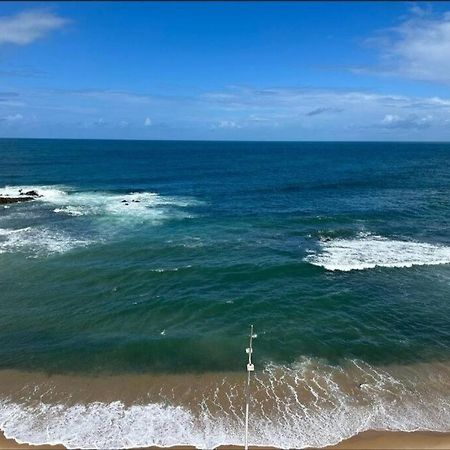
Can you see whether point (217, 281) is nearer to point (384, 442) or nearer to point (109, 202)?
point (384, 442)

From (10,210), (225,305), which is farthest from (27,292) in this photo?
(10,210)

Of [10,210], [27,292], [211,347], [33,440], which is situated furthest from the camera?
[10,210]

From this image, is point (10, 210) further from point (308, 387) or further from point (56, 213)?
point (308, 387)

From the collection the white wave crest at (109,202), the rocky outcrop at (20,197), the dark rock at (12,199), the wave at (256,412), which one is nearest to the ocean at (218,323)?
the wave at (256,412)

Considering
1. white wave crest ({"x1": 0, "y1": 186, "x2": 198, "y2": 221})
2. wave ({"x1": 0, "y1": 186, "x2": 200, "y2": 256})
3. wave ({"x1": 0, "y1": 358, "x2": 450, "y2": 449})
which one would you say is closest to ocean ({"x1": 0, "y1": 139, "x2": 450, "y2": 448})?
wave ({"x1": 0, "y1": 358, "x2": 450, "y2": 449})

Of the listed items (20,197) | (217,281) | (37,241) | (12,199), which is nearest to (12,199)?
(12,199)

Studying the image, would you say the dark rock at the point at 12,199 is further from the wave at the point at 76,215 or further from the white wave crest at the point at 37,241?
the white wave crest at the point at 37,241

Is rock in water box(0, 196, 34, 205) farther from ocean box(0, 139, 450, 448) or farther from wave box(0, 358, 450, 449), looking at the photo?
wave box(0, 358, 450, 449)
